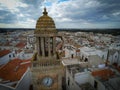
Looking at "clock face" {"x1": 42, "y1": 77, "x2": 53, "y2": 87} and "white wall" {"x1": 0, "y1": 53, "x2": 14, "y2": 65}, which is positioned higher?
"clock face" {"x1": 42, "y1": 77, "x2": 53, "y2": 87}

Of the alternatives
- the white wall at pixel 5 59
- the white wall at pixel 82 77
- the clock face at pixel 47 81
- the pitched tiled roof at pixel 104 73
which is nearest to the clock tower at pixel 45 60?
the clock face at pixel 47 81

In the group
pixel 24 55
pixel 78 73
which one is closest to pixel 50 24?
pixel 78 73

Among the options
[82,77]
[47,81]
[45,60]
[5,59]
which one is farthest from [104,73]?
[5,59]

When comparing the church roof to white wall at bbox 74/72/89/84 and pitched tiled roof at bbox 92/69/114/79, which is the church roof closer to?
white wall at bbox 74/72/89/84

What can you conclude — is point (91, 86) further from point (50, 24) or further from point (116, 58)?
point (116, 58)

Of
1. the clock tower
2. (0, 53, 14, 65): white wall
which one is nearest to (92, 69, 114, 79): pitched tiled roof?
the clock tower

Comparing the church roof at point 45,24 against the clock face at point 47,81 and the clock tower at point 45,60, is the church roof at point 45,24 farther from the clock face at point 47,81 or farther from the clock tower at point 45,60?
the clock face at point 47,81

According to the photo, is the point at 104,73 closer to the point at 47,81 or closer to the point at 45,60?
the point at 47,81

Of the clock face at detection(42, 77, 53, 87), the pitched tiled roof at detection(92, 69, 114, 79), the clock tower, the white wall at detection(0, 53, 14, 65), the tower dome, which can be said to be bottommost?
the white wall at detection(0, 53, 14, 65)
